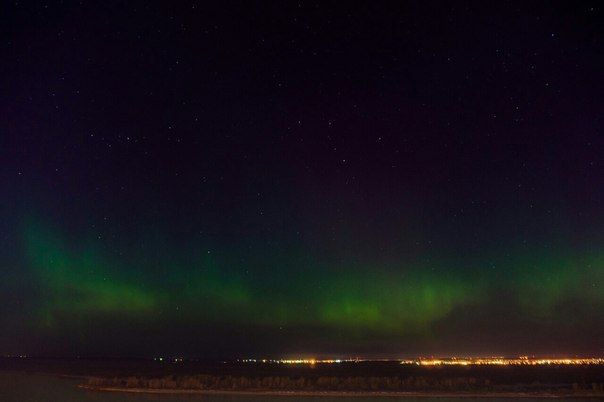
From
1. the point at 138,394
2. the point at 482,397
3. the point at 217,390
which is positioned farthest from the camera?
the point at 217,390

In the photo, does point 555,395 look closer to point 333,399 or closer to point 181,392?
point 333,399

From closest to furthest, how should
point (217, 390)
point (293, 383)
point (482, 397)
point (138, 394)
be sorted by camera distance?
1. point (482, 397)
2. point (138, 394)
3. point (217, 390)
4. point (293, 383)

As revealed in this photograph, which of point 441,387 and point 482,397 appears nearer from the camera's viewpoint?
point 482,397

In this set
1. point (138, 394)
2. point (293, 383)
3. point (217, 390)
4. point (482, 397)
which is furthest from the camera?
point (293, 383)

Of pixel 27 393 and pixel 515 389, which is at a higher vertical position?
pixel 27 393

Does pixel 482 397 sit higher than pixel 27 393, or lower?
lower

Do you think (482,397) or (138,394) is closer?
(482,397)

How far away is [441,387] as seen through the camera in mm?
30125

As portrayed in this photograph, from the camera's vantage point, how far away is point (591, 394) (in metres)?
26.7

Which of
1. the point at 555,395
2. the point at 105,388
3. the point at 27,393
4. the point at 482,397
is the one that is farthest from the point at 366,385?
the point at 27,393

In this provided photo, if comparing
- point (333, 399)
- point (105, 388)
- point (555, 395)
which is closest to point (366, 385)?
point (333, 399)

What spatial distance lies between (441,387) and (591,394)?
782 centimetres

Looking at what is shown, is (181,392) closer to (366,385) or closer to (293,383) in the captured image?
(293,383)

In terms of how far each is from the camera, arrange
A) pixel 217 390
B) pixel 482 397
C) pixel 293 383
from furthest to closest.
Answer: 1. pixel 293 383
2. pixel 217 390
3. pixel 482 397
